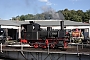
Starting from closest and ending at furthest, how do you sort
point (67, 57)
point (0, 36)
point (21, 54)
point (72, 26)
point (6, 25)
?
point (67, 57) < point (21, 54) < point (0, 36) < point (6, 25) < point (72, 26)

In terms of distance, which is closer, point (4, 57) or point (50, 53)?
point (50, 53)

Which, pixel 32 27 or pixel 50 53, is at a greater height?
pixel 32 27

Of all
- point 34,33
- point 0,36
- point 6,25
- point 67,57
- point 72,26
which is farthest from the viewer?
point 72,26

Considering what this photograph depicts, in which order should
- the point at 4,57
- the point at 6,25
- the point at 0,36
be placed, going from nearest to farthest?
the point at 4,57 → the point at 0,36 → the point at 6,25

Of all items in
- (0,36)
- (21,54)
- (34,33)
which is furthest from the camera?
(0,36)

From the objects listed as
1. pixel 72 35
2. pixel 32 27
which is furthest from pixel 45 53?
pixel 72 35

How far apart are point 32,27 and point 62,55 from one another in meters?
8.00

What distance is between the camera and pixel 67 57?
1752 cm

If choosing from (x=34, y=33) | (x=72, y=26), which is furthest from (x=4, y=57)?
(x=72, y=26)

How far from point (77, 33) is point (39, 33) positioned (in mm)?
20665

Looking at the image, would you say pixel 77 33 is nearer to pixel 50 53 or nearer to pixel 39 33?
pixel 39 33

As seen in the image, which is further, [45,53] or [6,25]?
[6,25]

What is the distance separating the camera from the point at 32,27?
24516mm

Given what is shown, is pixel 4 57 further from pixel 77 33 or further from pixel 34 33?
pixel 77 33
